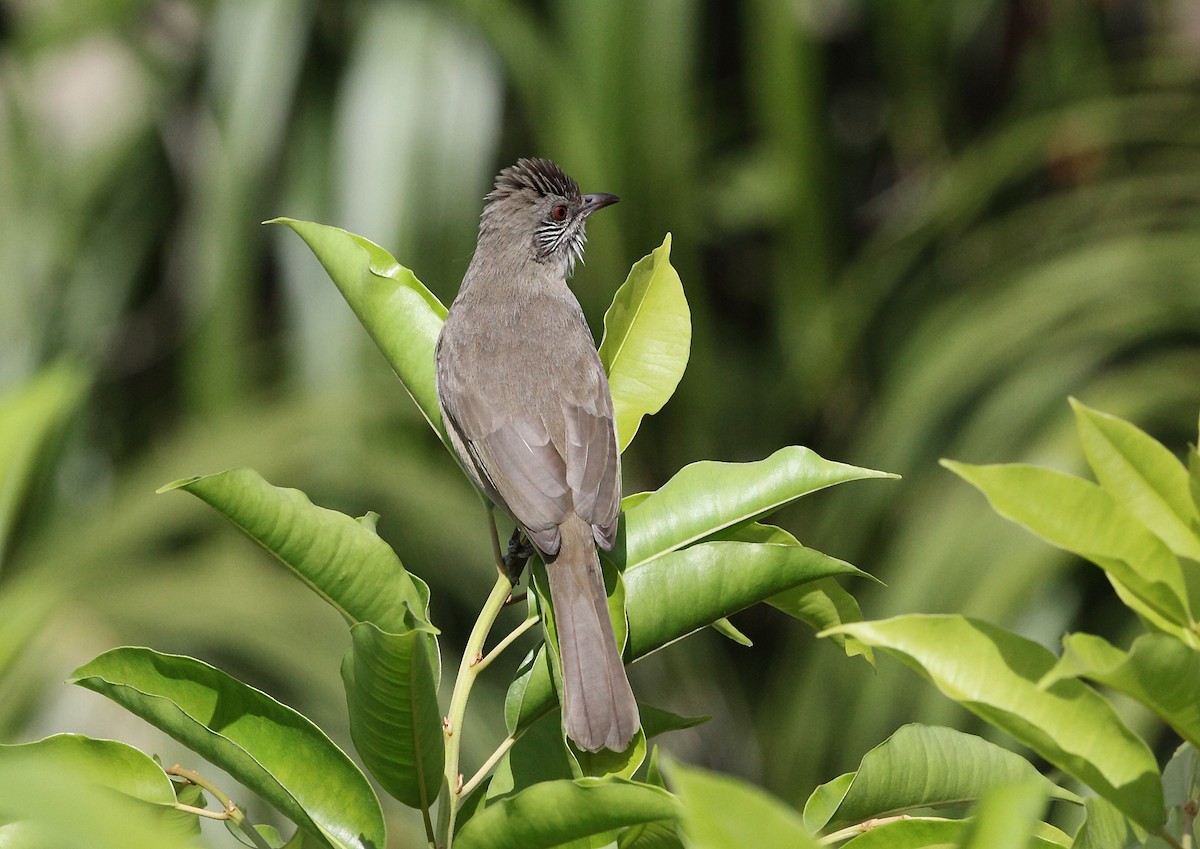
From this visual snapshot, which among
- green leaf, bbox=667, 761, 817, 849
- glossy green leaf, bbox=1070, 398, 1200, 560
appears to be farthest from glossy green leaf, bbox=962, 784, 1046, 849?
glossy green leaf, bbox=1070, 398, 1200, 560

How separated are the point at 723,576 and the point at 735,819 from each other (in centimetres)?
77

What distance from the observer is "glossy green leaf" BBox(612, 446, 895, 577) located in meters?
1.85

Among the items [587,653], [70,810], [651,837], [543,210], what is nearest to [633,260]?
[543,210]

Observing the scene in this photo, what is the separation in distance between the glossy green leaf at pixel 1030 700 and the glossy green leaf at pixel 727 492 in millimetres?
508

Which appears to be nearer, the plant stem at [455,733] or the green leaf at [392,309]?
the plant stem at [455,733]

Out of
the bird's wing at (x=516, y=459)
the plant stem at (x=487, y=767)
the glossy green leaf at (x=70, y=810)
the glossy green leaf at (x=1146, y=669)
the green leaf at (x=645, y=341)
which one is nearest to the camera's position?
the glossy green leaf at (x=70, y=810)

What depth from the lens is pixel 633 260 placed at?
6188 millimetres

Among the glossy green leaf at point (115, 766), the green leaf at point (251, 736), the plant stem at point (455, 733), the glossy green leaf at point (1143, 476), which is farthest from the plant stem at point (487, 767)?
the glossy green leaf at point (1143, 476)

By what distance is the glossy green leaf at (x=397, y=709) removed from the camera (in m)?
1.49

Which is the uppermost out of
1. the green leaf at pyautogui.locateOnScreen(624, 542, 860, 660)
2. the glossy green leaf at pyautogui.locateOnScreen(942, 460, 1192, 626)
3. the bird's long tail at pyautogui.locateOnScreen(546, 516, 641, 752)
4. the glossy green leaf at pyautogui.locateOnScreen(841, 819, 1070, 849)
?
the glossy green leaf at pyautogui.locateOnScreen(942, 460, 1192, 626)

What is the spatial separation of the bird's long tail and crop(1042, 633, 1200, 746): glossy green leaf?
2.08ft

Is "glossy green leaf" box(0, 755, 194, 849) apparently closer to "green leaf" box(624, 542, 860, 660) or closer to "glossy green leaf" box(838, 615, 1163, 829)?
"glossy green leaf" box(838, 615, 1163, 829)

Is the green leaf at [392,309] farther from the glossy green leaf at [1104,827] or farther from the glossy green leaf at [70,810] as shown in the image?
the glossy green leaf at [70,810]

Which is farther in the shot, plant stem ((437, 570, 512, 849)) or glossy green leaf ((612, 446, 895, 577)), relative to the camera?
glossy green leaf ((612, 446, 895, 577))
